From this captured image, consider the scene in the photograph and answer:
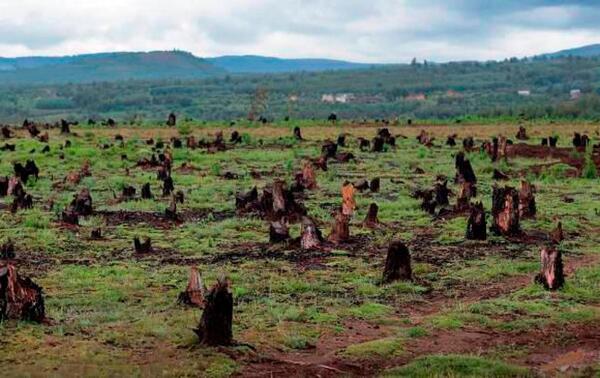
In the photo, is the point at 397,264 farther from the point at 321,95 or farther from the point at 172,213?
the point at 321,95

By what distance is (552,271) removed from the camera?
16047mm

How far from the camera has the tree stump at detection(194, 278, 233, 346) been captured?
41.1 ft

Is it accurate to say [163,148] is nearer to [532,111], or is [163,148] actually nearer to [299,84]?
[532,111]

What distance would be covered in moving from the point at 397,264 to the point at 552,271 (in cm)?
241

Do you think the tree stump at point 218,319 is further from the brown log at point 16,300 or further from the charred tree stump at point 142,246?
the charred tree stump at point 142,246

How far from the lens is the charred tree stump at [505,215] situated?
21141 mm

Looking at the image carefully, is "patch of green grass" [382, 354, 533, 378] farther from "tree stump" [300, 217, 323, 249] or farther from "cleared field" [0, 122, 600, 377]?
"tree stump" [300, 217, 323, 249]

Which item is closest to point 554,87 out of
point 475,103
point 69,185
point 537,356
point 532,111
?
point 475,103

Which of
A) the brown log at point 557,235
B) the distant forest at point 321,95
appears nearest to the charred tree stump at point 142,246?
the brown log at point 557,235

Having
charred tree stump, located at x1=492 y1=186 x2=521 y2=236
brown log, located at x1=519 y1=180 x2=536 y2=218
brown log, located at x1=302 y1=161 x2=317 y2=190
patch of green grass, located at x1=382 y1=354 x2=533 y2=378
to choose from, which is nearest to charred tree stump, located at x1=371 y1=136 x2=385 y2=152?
brown log, located at x1=302 y1=161 x2=317 y2=190

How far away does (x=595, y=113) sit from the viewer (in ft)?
231

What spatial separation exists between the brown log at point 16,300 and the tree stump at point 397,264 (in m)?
5.69

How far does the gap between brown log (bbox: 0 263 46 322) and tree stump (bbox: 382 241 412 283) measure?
569 cm

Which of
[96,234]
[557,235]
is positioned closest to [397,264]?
[557,235]
